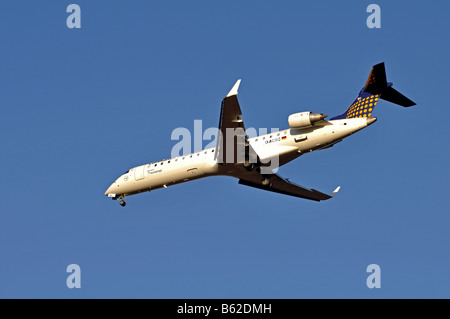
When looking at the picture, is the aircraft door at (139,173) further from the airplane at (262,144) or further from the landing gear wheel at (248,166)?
the landing gear wheel at (248,166)

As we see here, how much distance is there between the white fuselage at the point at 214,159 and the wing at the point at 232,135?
1073mm

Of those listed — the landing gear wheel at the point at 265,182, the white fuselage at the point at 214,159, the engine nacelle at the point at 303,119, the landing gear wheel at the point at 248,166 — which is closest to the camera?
the engine nacelle at the point at 303,119

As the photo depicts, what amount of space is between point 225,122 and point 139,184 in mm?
11068

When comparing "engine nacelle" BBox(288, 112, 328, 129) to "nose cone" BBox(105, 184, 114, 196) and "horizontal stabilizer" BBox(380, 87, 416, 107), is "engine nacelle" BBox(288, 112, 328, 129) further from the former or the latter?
"nose cone" BBox(105, 184, 114, 196)

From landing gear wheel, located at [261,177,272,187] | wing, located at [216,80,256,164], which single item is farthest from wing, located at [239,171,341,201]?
wing, located at [216,80,256,164]

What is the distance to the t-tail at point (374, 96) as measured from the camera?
4491cm

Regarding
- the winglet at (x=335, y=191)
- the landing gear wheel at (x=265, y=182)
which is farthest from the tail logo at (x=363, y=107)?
the winglet at (x=335, y=191)

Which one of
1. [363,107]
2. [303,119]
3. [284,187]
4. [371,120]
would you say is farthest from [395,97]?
[284,187]

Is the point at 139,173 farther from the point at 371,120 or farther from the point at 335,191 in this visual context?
the point at 371,120

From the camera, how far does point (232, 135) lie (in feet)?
142

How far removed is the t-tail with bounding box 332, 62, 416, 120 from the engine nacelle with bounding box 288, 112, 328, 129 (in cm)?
303

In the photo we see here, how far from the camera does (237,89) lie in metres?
40.0

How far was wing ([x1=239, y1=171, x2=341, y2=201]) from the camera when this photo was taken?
50.0 m
